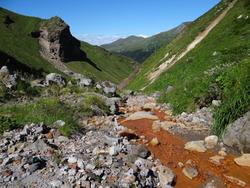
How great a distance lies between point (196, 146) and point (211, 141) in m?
0.81

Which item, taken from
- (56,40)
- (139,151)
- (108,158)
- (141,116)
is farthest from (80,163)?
(56,40)

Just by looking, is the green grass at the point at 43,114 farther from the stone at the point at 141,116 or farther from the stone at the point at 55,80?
the stone at the point at 55,80

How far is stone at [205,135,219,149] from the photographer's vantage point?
15587 millimetres

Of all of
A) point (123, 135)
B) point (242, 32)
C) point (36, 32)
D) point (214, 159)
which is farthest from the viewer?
point (36, 32)

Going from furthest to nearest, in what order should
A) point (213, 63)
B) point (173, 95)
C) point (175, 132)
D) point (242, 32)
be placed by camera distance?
point (242, 32) < point (213, 63) < point (173, 95) < point (175, 132)

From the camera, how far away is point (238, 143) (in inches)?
582

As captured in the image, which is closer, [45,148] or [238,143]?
[45,148]

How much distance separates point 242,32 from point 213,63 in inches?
388

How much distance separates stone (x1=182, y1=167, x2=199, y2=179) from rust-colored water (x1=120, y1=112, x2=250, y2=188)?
0.12 metres

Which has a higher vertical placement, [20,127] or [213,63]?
[213,63]

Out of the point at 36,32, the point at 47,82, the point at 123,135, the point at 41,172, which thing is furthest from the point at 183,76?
the point at 36,32

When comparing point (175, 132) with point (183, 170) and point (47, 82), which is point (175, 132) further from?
point (47, 82)

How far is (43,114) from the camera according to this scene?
17906 millimetres

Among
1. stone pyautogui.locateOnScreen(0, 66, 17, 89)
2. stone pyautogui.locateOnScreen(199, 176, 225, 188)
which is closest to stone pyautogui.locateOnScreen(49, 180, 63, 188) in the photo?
stone pyautogui.locateOnScreen(199, 176, 225, 188)
